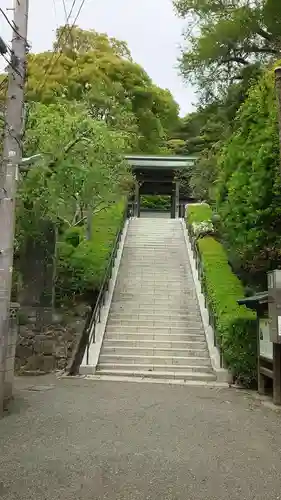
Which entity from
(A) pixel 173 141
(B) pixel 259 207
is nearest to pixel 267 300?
(B) pixel 259 207

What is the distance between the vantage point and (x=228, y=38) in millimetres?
21344

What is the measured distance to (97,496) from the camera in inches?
159

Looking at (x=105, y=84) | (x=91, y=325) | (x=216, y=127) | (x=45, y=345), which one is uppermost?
(x=105, y=84)

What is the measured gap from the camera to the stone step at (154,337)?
12.0m

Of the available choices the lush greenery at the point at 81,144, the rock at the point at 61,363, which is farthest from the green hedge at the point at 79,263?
the rock at the point at 61,363

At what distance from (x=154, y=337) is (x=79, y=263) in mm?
3904

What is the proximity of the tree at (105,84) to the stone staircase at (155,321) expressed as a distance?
207 inches

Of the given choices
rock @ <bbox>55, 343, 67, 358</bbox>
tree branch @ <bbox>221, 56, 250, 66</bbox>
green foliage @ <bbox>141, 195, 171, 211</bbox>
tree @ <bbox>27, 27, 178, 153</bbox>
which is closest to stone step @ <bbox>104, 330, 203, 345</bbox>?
rock @ <bbox>55, 343, 67, 358</bbox>

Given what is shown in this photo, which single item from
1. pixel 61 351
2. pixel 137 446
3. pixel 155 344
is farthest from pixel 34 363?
pixel 137 446

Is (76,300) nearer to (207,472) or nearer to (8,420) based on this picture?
(8,420)

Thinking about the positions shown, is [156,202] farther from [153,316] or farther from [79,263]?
[153,316]

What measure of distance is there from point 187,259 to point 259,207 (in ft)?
24.0

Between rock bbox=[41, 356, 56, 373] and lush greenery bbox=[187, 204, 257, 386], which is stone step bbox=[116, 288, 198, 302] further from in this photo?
rock bbox=[41, 356, 56, 373]

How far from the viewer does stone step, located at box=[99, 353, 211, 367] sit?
11000mm
